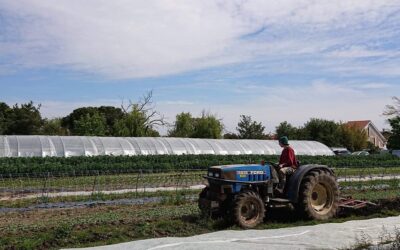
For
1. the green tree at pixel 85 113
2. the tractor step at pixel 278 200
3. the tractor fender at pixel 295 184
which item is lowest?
the tractor step at pixel 278 200

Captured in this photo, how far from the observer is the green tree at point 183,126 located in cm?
5819

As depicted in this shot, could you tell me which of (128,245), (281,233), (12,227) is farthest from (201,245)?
(12,227)

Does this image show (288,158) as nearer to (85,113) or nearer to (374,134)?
(85,113)

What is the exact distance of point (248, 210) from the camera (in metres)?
11.0

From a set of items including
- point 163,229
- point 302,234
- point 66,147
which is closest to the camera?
point 302,234

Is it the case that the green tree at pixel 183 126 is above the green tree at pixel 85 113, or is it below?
below

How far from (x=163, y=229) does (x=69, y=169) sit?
60.8 ft

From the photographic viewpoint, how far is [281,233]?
379 inches

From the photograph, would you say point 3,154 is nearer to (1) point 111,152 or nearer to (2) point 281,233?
(1) point 111,152

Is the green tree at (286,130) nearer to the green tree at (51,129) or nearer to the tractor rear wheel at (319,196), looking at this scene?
the green tree at (51,129)

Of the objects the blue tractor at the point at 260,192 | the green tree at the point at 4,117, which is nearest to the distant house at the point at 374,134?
the green tree at the point at 4,117

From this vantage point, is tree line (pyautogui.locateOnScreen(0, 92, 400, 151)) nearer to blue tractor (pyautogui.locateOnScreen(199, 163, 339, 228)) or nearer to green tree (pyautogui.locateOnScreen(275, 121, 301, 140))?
green tree (pyautogui.locateOnScreen(275, 121, 301, 140))

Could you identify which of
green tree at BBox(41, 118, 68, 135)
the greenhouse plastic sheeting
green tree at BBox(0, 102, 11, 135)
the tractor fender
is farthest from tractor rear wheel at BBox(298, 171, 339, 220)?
green tree at BBox(41, 118, 68, 135)

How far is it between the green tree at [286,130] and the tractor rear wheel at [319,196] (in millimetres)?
58520
